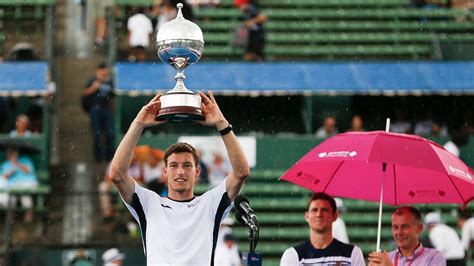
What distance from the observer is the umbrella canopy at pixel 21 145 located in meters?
17.8

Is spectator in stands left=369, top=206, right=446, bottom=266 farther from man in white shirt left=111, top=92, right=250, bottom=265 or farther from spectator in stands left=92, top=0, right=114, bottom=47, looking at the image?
spectator in stands left=92, top=0, right=114, bottom=47

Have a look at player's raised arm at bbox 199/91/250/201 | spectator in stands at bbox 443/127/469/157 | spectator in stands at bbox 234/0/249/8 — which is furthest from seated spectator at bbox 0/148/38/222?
player's raised arm at bbox 199/91/250/201

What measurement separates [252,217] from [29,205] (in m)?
10.6

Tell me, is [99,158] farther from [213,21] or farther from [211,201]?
[211,201]

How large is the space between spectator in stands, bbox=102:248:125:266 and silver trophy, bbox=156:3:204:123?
7.12 metres

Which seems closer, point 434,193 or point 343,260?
point 343,260

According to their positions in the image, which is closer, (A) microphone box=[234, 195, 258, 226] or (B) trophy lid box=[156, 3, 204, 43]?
(A) microphone box=[234, 195, 258, 226]

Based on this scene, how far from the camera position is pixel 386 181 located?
9758 millimetres

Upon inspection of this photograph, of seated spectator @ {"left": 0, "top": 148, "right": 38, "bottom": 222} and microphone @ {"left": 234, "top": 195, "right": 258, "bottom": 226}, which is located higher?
seated spectator @ {"left": 0, "top": 148, "right": 38, "bottom": 222}

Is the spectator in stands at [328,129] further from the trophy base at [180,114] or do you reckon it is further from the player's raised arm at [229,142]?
the trophy base at [180,114]

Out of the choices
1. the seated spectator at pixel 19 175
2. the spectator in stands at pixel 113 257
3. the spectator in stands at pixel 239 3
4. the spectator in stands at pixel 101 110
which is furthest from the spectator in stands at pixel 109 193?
the spectator in stands at pixel 239 3

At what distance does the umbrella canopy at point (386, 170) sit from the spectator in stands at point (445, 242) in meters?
5.46

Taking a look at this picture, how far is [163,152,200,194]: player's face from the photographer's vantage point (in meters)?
7.82

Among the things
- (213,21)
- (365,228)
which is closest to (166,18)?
(213,21)
